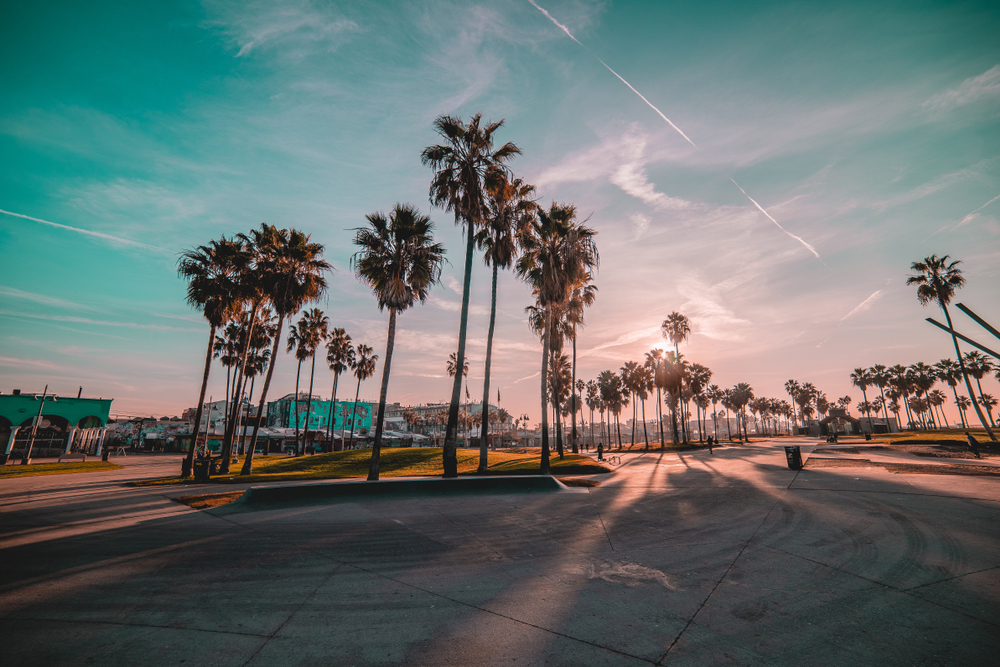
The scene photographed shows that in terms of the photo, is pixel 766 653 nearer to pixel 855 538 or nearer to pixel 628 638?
pixel 628 638

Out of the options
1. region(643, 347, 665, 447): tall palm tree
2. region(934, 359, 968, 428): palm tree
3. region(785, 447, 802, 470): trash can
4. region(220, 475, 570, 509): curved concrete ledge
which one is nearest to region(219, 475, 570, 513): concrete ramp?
region(220, 475, 570, 509): curved concrete ledge

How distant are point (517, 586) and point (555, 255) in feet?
68.4

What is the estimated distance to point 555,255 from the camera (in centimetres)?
2422

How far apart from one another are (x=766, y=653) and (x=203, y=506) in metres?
13.9

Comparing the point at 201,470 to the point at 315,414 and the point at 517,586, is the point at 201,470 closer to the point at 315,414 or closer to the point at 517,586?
the point at 517,586

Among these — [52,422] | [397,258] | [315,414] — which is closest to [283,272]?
[397,258]

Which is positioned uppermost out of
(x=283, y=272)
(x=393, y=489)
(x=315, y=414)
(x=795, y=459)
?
(x=283, y=272)

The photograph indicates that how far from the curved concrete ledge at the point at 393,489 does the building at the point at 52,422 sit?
2041 inches

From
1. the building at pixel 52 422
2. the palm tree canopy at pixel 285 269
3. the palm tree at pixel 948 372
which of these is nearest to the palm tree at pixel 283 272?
the palm tree canopy at pixel 285 269

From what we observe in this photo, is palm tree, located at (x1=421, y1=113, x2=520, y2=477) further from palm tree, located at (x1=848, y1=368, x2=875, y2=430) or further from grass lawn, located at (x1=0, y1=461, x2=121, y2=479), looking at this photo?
palm tree, located at (x1=848, y1=368, x2=875, y2=430)

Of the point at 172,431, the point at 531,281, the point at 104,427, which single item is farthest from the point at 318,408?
Result: the point at 531,281

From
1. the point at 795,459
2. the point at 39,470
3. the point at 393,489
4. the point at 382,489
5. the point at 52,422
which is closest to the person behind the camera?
the point at 382,489

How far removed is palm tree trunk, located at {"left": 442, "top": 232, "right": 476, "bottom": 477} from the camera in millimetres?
17312

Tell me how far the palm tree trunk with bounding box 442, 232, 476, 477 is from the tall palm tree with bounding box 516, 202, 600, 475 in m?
5.28
